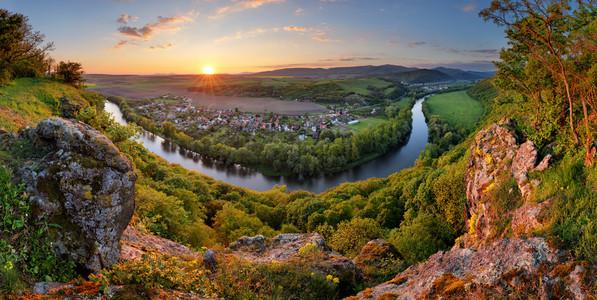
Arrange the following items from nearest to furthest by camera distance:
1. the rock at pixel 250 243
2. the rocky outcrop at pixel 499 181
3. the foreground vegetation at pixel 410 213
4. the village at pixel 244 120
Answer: the foreground vegetation at pixel 410 213, the rocky outcrop at pixel 499 181, the rock at pixel 250 243, the village at pixel 244 120

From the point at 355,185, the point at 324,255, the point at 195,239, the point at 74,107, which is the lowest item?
the point at 355,185

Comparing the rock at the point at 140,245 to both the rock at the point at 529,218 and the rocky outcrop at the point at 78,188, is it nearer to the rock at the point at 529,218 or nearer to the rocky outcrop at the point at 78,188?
the rocky outcrop at the point at 78,188

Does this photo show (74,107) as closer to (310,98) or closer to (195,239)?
(195,239)

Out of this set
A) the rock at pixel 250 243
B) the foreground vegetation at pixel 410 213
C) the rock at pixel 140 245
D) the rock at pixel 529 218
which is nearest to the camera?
the foreground vegetation at pixel 410 213

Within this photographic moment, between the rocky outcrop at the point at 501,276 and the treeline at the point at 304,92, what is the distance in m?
162

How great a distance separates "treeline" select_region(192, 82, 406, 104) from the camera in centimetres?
16898

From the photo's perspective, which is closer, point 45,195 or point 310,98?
point 45,195

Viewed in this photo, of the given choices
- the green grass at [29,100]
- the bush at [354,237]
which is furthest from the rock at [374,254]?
the green grass at [29,100]

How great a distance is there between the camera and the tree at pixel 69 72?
63.9 ft

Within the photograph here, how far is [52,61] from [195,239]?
2056cm

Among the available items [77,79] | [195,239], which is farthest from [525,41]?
[77,79]

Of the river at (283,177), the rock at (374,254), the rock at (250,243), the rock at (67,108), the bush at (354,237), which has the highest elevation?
the rock at (67,108)

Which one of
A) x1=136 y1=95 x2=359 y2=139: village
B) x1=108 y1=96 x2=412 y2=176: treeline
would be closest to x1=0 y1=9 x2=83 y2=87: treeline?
x1=108 y1=96 x2=412 y2=176: treeline

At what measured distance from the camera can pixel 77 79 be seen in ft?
66.3
